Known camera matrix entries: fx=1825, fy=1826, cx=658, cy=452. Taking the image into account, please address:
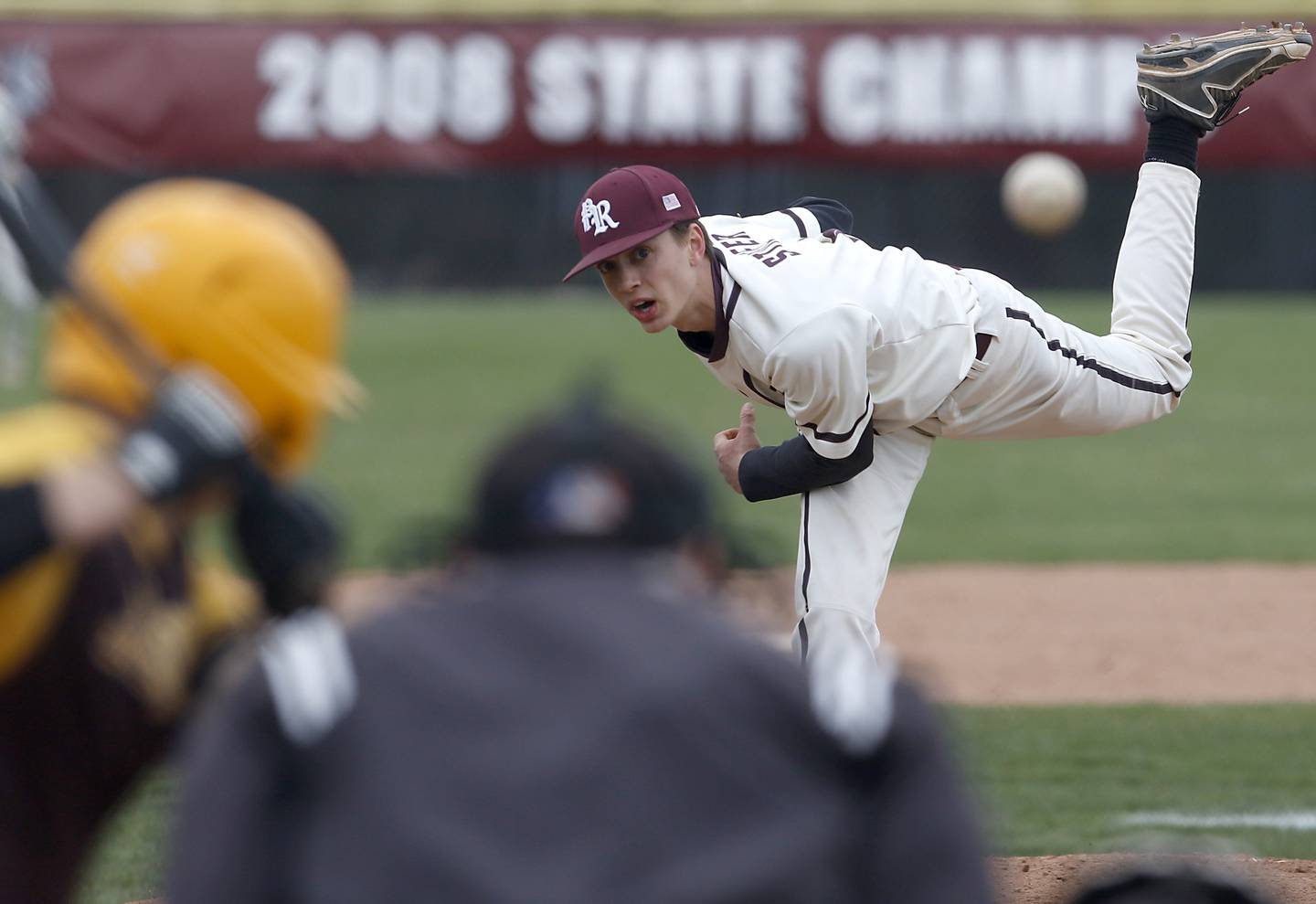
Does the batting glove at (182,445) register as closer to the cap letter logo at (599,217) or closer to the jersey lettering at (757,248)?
the cap letter logo at (599,217)

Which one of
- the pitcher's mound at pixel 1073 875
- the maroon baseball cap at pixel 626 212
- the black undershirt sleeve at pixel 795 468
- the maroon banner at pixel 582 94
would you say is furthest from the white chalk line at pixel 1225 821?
the maroon banner at pixel 582 94

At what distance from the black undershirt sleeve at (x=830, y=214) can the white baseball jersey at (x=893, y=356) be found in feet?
0.27

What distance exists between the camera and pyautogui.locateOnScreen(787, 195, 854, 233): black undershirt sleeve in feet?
17.7

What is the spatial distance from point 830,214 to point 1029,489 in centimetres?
826

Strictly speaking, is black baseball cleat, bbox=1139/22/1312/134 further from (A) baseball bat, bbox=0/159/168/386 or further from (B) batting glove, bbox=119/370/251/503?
(B) batting glove, bbox=119/370/251/503

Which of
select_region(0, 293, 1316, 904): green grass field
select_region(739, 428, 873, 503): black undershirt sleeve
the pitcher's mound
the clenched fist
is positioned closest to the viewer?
the pitcher's mound

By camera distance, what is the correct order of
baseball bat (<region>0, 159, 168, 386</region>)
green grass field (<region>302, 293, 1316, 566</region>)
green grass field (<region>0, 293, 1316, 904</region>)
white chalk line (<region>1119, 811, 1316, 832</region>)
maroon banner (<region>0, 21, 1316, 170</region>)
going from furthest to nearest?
maroon banner (<region>0, 21, 1316, 170</region>), green grass field (<region>302, 293, 1316, 566</region>), green grass field (<region>0, 293, 1316, 904</region>), white chalk line (<region>1119, 811, 1316, 832</region>), baseball bat (<region>0, 159, 168, 386</region>)

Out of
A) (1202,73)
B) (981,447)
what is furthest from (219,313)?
(981,447)

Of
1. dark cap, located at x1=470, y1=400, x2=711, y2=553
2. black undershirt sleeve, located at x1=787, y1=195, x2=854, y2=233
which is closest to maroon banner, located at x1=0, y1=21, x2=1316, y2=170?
black undershirt sleeve, located at x1=787, y1=195, x2=854, y2=233

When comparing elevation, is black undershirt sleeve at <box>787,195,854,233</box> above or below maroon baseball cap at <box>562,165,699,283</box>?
below

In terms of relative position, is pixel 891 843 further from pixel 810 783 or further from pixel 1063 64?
pixel 1063 64

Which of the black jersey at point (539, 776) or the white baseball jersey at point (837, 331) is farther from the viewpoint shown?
A: the white baseball jersey at point (837, 331)

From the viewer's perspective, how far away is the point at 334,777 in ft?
5.44

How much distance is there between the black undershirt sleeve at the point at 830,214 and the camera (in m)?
5.40
